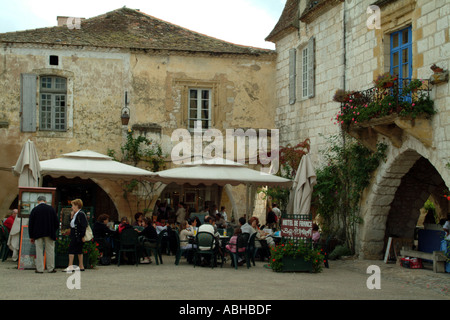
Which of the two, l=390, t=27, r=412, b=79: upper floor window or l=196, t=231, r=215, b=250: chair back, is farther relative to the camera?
l=390, t=27, r=412, b=79: upper floor window

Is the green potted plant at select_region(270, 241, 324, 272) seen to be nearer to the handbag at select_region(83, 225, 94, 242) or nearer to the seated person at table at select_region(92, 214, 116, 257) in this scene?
the seated person at table at select_region(92, 214, 116, 257)

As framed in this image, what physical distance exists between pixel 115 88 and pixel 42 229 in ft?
30.8

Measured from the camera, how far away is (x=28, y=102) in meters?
20.1

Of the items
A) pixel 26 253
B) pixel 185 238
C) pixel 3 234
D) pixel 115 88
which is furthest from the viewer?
pixel 115 88

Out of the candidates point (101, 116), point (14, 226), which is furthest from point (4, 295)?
point (101, 116)

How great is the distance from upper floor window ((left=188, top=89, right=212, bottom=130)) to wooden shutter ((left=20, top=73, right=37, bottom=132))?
4.65m

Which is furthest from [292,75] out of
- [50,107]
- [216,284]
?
[216,284]

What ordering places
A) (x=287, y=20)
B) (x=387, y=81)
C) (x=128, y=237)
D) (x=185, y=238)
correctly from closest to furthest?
(x=387, y=81)
(x=128, y=237)
(x=185, y=238)
(x=287, y=20)

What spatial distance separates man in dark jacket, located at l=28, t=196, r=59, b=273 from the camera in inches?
468

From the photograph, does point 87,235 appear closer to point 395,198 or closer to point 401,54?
point 401,54

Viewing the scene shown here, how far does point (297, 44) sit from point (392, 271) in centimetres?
829

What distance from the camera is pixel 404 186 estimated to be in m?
16.6

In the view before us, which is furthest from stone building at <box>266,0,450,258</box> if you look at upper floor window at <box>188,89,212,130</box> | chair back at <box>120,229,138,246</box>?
chair back at <box>120,229,138,246</box>
